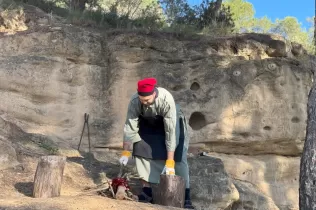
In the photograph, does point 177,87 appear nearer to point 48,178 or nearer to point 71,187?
point 71,187

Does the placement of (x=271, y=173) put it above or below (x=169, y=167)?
below

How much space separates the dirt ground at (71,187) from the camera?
12.3 feet

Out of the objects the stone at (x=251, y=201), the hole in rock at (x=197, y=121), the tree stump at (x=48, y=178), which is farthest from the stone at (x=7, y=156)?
the hole in rock at (x=197, y=121)

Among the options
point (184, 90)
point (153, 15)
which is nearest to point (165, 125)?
point (184, 90)

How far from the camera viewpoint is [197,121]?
8539 mm

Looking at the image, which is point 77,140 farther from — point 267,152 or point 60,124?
point 267,152

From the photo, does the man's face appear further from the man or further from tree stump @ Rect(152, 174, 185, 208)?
tree stump @ Rect(152, 174, 185, 208)

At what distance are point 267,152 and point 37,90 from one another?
417cm

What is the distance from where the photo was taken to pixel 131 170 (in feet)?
17.4

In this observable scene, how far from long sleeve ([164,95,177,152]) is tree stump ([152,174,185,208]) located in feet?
1.05

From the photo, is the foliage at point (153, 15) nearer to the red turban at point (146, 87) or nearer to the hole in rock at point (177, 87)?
the hole in rock at point (177, 87)

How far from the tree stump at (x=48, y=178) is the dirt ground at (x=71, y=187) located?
0.10 m

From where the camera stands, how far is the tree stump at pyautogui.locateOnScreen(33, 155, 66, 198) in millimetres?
Result: 4180

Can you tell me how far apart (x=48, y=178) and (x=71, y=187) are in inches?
26.8
